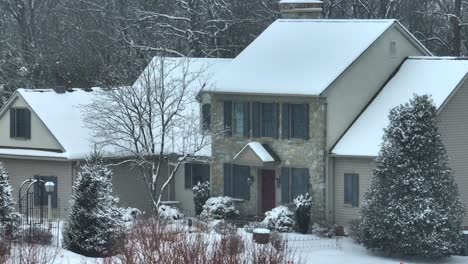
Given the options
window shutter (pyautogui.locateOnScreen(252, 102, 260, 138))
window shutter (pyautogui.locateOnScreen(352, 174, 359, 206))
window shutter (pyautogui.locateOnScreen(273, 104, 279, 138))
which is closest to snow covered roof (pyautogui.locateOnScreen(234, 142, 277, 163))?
window shutter (pyautogui.locateOnScreen(252, 102, 260, 138))

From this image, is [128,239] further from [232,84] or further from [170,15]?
[170,15]

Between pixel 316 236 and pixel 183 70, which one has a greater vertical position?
pixel 183 70

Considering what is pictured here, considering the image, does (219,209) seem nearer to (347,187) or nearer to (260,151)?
(260,151)

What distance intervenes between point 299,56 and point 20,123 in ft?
36.2

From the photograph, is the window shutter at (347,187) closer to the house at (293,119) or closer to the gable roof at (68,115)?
the house at (293,119)

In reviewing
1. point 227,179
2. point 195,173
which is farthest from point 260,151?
point 195,173

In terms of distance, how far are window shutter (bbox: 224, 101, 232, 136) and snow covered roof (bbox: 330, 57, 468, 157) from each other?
4694mm

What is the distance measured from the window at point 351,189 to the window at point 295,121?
2.14 metres

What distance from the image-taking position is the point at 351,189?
44.0 metres

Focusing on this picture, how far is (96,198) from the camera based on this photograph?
3478 cm

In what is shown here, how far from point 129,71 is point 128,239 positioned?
31203 mm

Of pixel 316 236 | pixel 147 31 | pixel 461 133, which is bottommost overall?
pixel 316 236

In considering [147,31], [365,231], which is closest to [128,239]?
[365,231]

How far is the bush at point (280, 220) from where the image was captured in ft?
141
